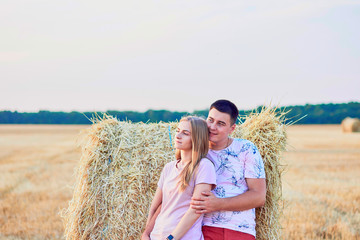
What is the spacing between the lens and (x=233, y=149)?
11.7 feet

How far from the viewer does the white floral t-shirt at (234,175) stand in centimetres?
340

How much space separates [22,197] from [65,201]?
918mm

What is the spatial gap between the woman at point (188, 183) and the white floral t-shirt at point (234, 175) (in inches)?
5.8

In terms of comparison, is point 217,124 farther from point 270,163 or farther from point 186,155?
point 270,163

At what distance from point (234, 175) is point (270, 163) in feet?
2.32

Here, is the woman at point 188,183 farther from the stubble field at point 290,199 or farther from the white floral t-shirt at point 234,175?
the stubble field at point 290,199

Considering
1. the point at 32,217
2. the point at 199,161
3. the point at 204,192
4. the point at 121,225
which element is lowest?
the point at 32,217

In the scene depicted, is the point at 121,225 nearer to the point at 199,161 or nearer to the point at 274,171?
the point at 199,161

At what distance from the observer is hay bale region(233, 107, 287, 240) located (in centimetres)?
405

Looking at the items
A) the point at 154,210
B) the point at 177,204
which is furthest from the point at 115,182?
the point at 177,204

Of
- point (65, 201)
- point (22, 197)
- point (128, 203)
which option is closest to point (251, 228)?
point (128, 203)

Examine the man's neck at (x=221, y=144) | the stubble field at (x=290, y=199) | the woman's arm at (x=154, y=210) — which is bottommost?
the stubble field at (x=290, y=199)

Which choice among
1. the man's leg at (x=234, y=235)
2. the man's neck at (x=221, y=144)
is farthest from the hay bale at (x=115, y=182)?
the man's leg at (x=234, y=235)

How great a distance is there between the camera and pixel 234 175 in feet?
11.5
